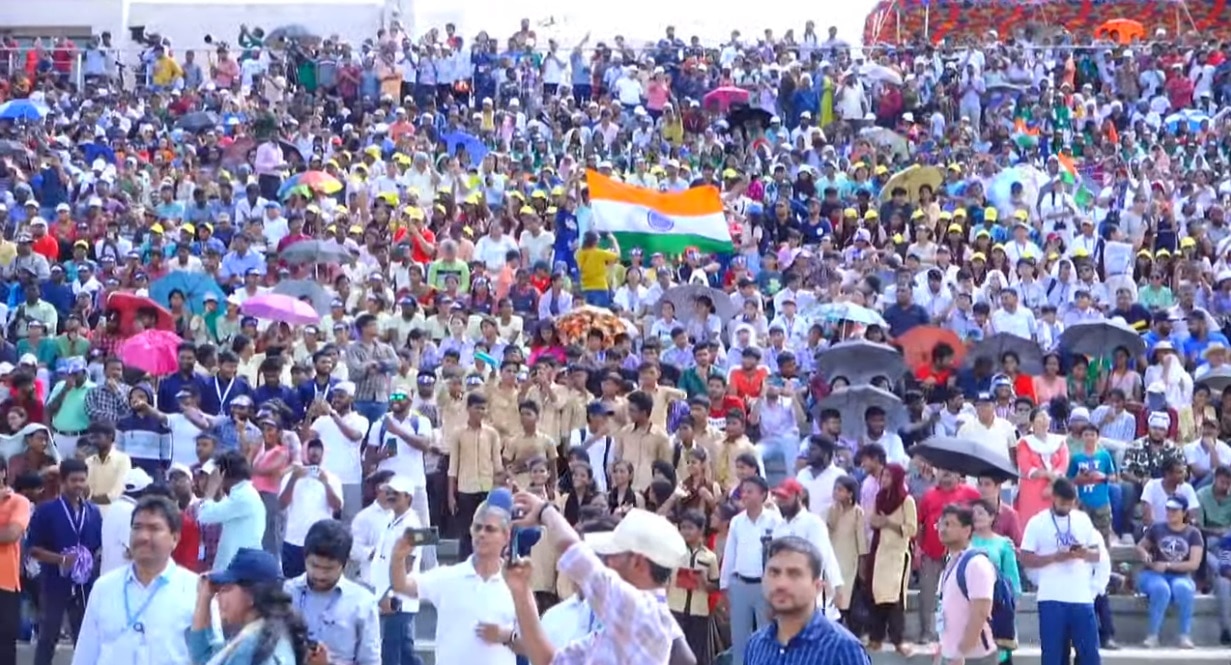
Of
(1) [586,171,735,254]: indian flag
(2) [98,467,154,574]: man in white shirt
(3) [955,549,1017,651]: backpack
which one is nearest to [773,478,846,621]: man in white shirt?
(3) [955,549,1017,651]: backpack

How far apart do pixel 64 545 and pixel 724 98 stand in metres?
19.6

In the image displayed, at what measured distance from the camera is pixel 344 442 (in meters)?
17.7

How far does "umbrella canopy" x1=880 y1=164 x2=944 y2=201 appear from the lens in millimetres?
27828

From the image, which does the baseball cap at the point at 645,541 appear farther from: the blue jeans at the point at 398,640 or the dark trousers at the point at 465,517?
the dark trousers at the point at 465,517

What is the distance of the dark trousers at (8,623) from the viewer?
15.4m

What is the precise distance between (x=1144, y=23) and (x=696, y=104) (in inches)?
730

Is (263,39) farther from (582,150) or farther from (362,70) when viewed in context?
(582,150)

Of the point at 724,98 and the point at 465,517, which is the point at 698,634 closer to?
the point at 465,517

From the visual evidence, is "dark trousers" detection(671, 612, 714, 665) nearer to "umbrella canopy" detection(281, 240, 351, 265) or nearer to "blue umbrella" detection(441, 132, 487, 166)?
"umbrella canopy" detection(281, 240, 351, 265)

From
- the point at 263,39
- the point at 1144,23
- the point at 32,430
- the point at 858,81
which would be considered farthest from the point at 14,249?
the point at 1144,23

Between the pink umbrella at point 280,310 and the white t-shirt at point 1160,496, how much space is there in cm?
732

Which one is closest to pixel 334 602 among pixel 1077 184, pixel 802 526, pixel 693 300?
pixel 802 526

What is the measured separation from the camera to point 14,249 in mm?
23953

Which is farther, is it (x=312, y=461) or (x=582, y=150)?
(x=582, y=150)
